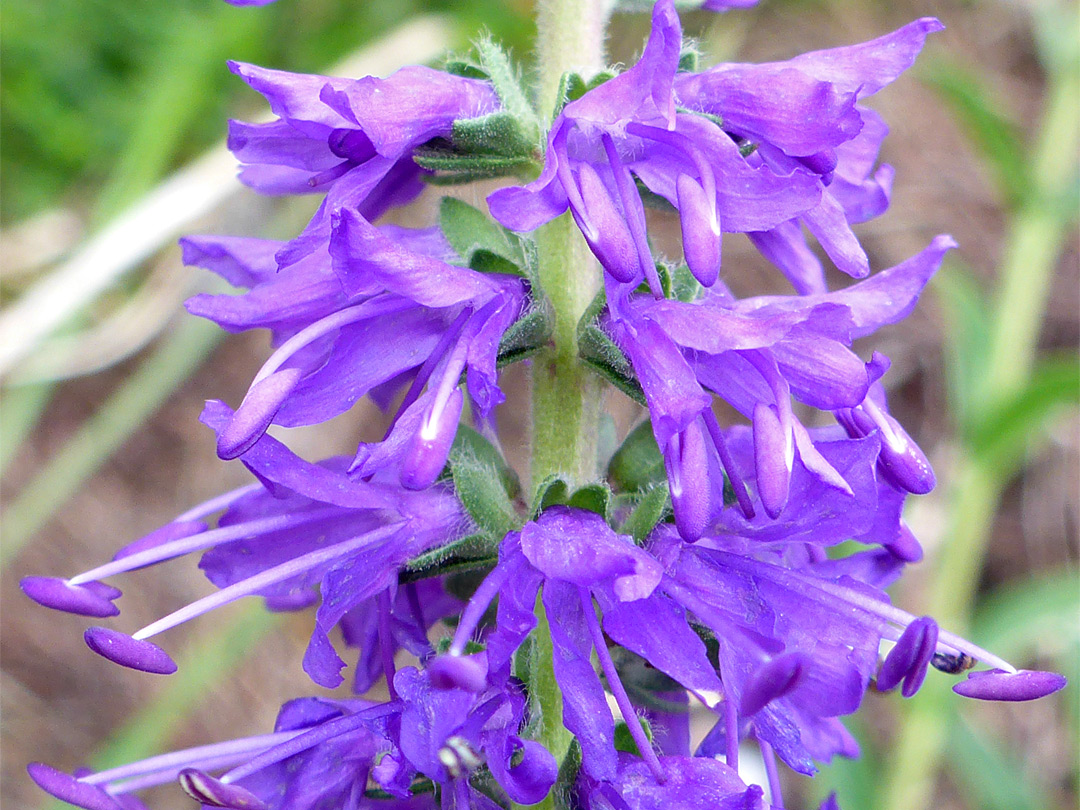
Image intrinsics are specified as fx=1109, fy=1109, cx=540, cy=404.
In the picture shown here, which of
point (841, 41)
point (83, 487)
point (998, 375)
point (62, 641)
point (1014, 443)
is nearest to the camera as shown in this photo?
point (1014, 443)

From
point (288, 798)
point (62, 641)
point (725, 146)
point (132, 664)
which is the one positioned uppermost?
point (725, 146)

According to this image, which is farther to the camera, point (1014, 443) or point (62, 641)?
point (62, 641)

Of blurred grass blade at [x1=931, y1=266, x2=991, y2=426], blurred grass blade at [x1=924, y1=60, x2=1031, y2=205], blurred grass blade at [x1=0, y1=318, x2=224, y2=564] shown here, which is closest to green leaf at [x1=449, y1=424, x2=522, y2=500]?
blurred grass blade at [x1=931, y1=266, x2=991, y2=426]

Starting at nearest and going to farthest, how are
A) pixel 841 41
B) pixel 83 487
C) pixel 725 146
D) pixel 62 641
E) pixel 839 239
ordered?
pixel 725 146, pixel 839 239, pixel 62 641, pixel 83 487, pixel 841 41

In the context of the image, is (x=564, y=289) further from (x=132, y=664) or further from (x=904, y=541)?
(x=132, y=664)

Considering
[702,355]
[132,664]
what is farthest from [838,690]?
[132,664]

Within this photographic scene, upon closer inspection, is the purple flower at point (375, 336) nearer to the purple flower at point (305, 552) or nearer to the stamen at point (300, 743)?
the purple flower at point (305, 552)
